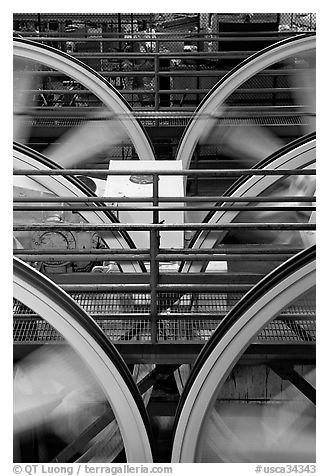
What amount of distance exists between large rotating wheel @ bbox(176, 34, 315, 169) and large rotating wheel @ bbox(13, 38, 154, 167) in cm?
39

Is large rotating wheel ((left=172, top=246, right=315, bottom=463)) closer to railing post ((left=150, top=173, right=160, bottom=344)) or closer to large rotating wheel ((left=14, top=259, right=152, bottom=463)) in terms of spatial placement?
large rotating wheel ((left=14, top=259, right=152, bottom=463))

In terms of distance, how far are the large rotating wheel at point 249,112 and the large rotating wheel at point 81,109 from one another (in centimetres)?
39

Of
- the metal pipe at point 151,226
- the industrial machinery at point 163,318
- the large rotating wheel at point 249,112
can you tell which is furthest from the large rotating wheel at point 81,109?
the metal pipe at point 151,226

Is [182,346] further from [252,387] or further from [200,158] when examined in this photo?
[200,158]

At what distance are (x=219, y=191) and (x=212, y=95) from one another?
1174 millimetres

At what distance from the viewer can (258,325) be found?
206 cm

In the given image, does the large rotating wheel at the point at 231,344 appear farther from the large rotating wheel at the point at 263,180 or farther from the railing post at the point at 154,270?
the large rotating wheel at the point at 263,180

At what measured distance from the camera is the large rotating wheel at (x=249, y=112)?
4547mm

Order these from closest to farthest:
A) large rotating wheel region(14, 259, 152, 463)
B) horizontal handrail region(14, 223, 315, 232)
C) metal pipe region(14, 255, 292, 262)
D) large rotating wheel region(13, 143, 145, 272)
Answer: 1. large rotating wheel region(14, 259, 152, 463)
2. horizontal handrail region(14, 223, 315, 232)
3. metal pipe region(14, 255, 292, 262)
4. large rotating wheel region(13, 143, 145, 272)

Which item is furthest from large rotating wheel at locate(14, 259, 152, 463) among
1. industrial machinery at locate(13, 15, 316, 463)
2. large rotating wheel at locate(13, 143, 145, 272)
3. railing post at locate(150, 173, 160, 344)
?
large rotating wheel at locate(13, 143, 145, 272)

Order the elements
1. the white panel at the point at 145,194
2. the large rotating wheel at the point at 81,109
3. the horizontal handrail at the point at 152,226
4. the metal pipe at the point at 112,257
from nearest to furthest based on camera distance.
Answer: the horizontal handrail at the point at 152,226 < the metal pipe at the point at 112,257 < the white panel at the point at 145,194 < the large rotating wheel at the point at 81,109

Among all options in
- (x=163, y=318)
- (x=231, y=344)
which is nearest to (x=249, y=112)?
(x=163, y=318)

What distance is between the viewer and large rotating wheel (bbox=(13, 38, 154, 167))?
4520 millimetres
